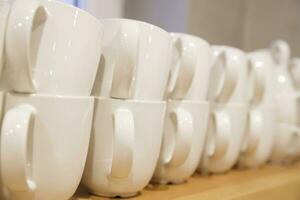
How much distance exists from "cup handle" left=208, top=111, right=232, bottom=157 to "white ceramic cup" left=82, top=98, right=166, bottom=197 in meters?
0.16

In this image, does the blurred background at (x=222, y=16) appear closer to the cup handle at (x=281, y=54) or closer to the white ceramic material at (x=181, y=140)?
the cup handle at (x=281, y=54)

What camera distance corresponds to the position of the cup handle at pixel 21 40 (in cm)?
35

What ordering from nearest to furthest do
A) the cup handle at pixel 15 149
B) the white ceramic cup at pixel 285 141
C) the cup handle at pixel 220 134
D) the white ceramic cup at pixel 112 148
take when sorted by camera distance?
the cup handle at pixel 15 149
the white ceramic cup at pixel 112 148
the cup handle at pixel 220 134
the white ceramic cup at pixel 285 141

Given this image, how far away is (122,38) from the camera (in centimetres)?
43

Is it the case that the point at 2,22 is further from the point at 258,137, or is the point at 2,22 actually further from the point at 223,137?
the point at 258,137

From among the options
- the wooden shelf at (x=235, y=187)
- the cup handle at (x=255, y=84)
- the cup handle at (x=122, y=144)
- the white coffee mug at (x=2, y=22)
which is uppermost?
the white coffee mug at (x=2, y=22)

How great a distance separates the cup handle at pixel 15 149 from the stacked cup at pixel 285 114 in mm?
582

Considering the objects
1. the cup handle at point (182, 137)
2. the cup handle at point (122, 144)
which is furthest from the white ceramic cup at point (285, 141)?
the cup handle at point (122, 144)

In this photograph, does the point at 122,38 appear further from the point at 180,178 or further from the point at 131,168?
the point at 180,178

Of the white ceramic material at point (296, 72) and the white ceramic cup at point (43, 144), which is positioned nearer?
the white ceramic cup at point (43, 144)

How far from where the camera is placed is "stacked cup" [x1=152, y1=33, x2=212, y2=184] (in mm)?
534

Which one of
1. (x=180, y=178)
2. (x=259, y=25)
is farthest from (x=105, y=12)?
(x=259, y=25)

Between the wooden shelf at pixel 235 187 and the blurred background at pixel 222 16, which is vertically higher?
the blurred background at pixel 222 16

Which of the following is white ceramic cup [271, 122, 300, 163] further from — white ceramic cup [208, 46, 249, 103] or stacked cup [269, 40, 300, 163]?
white ceramic cup [208, 46, 249, 103]
